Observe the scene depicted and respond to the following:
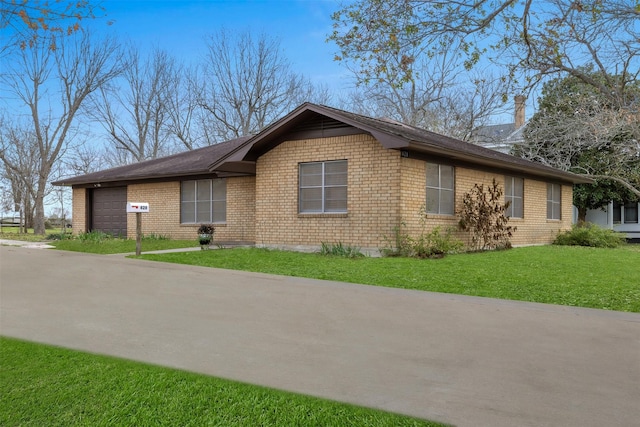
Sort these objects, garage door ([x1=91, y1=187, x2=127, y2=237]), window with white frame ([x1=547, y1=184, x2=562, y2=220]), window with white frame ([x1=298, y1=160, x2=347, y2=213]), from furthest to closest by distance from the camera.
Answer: garage door ([x1=91, y1=187, x2=127, y2=237]), window with white frame ([x1=547, y1=184, x2=562, y2=220]), window with white frame ([x1=298, y1=160, x2=347, y2=213])

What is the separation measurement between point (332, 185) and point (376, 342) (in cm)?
954

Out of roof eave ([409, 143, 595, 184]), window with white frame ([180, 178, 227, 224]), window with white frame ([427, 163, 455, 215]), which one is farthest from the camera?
window with white frame ([180, 178, 227, 224])

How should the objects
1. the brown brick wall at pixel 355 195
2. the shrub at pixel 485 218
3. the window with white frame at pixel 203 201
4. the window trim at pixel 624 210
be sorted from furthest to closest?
the window trim at pixel 624 210, the window with white frame at pixel 203 201, the shrub at pixel 485 218, the brown brick wall at pixel 355 195

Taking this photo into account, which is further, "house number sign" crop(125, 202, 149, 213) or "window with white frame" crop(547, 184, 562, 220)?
"window with white frame" crop(547, 184, 562, 220)

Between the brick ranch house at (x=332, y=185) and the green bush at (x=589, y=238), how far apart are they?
103 centimetres

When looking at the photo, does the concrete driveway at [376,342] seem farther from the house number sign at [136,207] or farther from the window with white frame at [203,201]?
the window with white frame at [203,201]

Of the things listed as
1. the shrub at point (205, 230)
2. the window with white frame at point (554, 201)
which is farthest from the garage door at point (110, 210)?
the window with white frame at point (554, 201)

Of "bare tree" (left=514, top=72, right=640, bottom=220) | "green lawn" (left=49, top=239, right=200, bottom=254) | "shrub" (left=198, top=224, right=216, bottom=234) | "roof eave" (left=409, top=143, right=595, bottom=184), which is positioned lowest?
"green lawn" (left=49, top=239, right=200, bottom=254)

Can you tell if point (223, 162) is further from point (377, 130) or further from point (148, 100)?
point (148, 100)

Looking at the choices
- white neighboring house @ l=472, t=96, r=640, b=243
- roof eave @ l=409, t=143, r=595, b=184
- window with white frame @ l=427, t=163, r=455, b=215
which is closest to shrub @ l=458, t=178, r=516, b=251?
window with white frame @ l=427, t=163, r=455, b=215

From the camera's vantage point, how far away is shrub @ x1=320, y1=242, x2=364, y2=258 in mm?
14258

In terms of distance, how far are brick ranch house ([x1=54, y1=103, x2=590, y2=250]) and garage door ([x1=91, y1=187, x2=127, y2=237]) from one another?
2.46m

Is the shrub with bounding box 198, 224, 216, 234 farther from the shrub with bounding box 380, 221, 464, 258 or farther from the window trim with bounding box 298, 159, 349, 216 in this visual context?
the shrub with bounding box 380, 221, 464, 258

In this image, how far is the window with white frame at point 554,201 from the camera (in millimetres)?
22172
